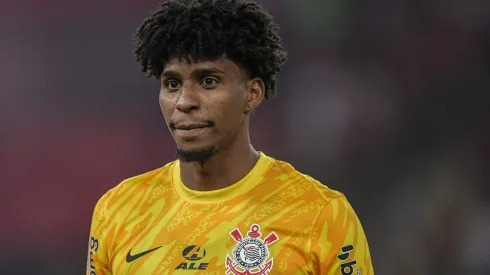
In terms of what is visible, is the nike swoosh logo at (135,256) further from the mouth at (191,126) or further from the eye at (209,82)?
the eye at (209,82)

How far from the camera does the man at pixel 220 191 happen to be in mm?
2682

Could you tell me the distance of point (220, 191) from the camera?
285 cm

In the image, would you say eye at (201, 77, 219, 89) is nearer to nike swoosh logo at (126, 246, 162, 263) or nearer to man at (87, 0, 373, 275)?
man at (87, 0, 373, 275)

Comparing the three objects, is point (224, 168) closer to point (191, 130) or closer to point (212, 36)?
point (191, 130)

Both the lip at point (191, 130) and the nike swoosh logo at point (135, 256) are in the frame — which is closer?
the lip at point (191, 130)

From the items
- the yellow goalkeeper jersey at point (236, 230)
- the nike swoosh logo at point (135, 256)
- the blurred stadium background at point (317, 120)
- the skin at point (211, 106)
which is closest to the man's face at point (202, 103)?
the skin at point (211, 106)

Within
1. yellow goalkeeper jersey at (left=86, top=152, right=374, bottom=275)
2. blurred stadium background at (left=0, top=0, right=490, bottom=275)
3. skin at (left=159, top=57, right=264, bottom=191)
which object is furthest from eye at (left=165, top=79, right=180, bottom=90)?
blurred stadium background at (left=0, top=0, right=490, bottom=275)

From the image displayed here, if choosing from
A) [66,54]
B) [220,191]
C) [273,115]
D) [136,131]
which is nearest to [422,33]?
[273,115]

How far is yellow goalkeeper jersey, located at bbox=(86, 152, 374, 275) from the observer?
2684 mm

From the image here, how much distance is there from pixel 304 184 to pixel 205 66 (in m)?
0.56

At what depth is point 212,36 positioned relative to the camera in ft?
8.82

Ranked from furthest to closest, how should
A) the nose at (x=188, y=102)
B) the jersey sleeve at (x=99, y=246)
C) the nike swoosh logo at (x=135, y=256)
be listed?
the jersey sleeve at (x=99, y=246) → the nike swoosh logo at (x=135, y=256) → the nose at (x=188, y=102)

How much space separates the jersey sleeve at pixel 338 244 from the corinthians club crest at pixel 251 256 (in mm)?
151

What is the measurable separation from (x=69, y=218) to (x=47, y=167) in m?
0.36
